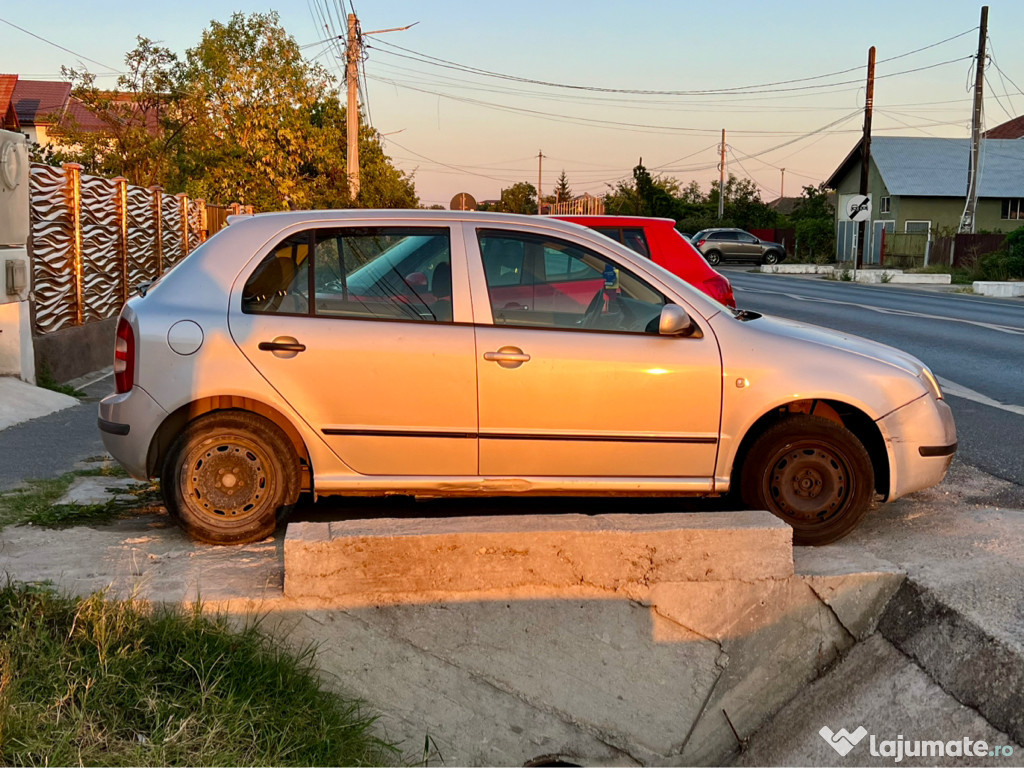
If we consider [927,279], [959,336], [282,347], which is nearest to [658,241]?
[282,347]

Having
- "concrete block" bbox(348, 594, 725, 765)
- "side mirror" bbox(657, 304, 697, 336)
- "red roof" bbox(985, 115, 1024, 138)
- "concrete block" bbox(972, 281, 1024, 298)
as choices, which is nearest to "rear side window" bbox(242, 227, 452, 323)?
"side mirror" bbox(657, 304, 697, 336)

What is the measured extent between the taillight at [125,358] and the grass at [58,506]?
91cm

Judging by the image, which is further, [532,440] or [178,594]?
[532,440]

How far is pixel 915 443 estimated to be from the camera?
507 centimetres

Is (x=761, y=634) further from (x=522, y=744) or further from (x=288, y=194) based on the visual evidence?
(x=288, y=194)

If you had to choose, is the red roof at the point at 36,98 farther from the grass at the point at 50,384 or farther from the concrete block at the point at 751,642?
the concrete block at the point at 751,642

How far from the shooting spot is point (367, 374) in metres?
4.88

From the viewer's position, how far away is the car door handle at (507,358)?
4883 millimetres

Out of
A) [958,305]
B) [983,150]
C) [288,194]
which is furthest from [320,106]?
[983,150]

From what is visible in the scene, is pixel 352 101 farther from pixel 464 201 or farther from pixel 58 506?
pixel 58 506

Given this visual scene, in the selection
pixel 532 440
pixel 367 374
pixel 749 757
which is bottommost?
pixel 749 757

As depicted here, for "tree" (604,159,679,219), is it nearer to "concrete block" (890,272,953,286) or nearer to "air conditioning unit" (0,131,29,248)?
"concrete block" (890,272,953,286)

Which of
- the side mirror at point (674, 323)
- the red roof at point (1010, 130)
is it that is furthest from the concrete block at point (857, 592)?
the red roof at point (1010, 130)

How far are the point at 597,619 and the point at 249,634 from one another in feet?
4.74
